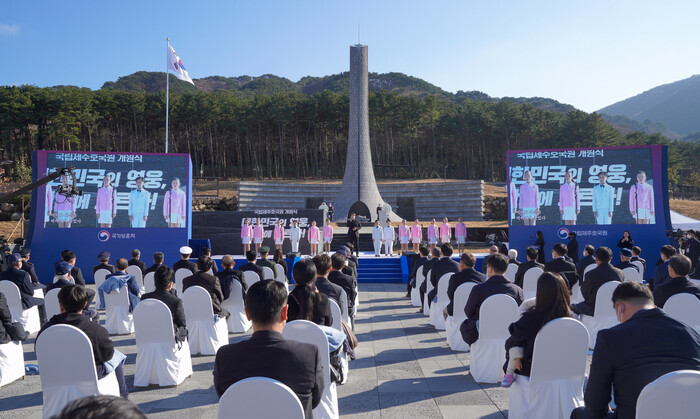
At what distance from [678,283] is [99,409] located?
5.67 m

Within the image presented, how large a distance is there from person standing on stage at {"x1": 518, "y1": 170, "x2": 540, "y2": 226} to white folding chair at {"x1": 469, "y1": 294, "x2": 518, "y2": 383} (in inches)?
409

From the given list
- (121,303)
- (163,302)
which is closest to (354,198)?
(121,303)

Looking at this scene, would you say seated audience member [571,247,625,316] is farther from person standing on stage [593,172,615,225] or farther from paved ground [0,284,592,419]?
person standing on stage [593,172,615,225]

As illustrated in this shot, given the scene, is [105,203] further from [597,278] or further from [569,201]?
[569,201]

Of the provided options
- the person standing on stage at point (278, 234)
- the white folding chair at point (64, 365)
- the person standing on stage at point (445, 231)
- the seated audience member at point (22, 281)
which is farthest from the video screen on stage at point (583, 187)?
the white folding chair at point (64, 365)

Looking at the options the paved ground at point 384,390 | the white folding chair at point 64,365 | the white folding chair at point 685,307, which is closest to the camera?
the white folding chair at point 64,365

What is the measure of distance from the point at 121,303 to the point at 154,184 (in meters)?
7.66

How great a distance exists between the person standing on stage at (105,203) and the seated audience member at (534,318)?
13.6 m

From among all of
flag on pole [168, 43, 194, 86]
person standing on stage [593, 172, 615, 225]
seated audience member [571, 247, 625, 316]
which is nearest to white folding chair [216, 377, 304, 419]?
seated audience member [571, 247, 625, 316]

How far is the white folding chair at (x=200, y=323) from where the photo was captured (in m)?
6.17

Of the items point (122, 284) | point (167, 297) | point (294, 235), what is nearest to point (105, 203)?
point (294, 235)

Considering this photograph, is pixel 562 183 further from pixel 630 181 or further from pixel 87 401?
pixel 87 401

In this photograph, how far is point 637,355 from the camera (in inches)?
92.4

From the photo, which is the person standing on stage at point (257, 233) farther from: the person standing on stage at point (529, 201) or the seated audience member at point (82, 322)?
the seated audience member at point (82, 322)
